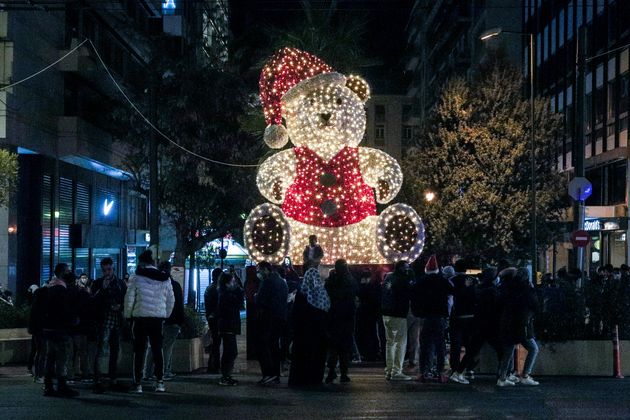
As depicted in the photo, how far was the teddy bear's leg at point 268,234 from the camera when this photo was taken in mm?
20062

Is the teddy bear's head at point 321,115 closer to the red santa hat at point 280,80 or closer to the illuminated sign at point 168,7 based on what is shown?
the red santa hat at point 280,80

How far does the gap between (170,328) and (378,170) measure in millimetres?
7233

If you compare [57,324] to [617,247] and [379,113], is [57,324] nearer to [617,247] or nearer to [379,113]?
[617,247]

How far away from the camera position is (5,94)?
93.1ft

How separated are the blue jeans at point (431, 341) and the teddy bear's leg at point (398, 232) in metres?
5.44

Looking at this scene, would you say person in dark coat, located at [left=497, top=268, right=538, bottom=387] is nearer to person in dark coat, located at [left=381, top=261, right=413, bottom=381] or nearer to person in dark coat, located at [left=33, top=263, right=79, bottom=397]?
person in dark coat, located at [left=381, top=261, right=413, bottom=381]

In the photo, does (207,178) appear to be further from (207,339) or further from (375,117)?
(375,117)

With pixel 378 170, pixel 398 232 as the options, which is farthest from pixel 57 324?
pixel 378 170

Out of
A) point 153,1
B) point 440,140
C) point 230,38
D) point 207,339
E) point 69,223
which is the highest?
point 153,1

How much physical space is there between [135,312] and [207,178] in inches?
835

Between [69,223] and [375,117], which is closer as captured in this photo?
[69,223]

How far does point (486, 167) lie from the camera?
3372 cm

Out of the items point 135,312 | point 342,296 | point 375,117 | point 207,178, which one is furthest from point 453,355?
point 375,117

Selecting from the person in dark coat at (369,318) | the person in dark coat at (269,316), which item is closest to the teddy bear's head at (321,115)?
the person in dark coat at (369,318)
